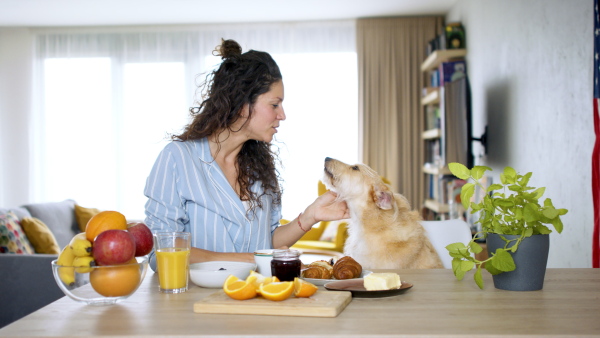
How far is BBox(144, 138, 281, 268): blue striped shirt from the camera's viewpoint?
1899mm

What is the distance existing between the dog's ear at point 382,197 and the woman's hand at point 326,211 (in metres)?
0.39

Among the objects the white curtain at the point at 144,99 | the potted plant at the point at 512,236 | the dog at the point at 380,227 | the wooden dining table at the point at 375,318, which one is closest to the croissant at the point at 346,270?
the wooden dining table at the point at 375,318

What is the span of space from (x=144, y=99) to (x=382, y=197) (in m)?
5.41

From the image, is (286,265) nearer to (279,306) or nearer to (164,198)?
(279,306)

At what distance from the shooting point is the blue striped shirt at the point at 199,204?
1.90 metres

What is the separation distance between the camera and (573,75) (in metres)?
3.01

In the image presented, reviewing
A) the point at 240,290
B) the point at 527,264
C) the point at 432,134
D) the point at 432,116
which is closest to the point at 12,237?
the point at 240,290

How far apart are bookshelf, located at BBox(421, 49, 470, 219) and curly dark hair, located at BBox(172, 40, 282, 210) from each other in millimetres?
2846

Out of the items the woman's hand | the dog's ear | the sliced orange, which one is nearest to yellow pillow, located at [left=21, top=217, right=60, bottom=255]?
the dog's ear

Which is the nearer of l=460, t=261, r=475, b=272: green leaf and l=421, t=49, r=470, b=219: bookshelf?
l=460, t=261, r=475, b=272: green leaf

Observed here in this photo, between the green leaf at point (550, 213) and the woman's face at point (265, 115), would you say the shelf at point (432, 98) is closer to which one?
the woman's face at point (265, 115)

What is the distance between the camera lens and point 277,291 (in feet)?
3.75

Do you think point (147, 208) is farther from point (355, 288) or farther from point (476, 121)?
point (476, 121)

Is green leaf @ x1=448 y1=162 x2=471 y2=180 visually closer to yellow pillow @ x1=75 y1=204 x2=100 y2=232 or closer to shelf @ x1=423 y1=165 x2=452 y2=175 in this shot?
shelf @ x1=423 y1=165 x2=452 y2=175
